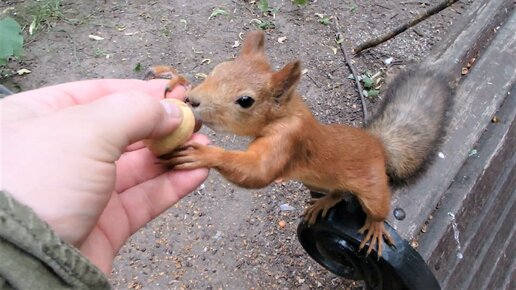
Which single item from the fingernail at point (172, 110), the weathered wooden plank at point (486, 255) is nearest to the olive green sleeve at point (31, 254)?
the fingernail at point (172, 110)

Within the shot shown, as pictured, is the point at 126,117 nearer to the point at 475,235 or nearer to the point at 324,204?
the point at 324,204

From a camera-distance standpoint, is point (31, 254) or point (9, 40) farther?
point (9, 40)

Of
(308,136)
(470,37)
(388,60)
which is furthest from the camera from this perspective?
(388,60)

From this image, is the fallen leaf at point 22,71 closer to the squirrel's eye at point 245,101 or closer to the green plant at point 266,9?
the green plant at point 266,9

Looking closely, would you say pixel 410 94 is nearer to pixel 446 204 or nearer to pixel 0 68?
pixel 446 204

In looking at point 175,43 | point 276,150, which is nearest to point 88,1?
point 175,43

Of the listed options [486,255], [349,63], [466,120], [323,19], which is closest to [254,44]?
[466,120]

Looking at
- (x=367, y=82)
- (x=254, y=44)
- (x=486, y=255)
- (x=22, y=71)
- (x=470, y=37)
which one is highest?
(x=254, y=44)
